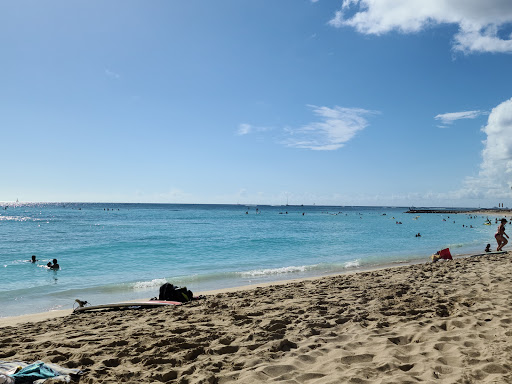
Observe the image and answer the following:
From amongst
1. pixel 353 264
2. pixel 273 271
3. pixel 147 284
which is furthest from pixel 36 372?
pixel 353 264

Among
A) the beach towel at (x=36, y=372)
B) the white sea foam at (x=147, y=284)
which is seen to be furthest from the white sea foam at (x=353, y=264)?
the beach towel at (x=36, y=372)

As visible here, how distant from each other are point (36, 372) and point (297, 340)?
142 inches

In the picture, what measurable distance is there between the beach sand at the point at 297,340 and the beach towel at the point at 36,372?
0.82ft

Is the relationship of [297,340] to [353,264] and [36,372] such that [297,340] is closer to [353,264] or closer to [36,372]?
[36,372]

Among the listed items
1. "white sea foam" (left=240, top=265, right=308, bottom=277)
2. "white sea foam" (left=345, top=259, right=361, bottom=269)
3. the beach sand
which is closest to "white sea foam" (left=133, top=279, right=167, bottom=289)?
"white sea foam" (left=240, top=265, right=308, bottom=277)

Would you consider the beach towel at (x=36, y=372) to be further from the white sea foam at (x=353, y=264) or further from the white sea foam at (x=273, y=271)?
the white sea foam at (x=353, y=264)

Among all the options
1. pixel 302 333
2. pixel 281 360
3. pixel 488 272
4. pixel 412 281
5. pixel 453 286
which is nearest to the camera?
pixel 281 360

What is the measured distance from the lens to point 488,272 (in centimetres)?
1070

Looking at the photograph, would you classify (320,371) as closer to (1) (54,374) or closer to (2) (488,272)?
(1) (54,374)

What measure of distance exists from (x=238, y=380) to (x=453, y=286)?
7.18m

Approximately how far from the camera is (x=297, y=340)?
5.27 m

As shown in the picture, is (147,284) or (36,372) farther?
(147,284)

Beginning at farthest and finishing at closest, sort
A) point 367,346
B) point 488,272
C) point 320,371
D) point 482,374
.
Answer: point 488,272 → point 367,346 → point 320,371 → point 482,374

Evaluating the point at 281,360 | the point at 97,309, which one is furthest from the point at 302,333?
the point at 97,309
